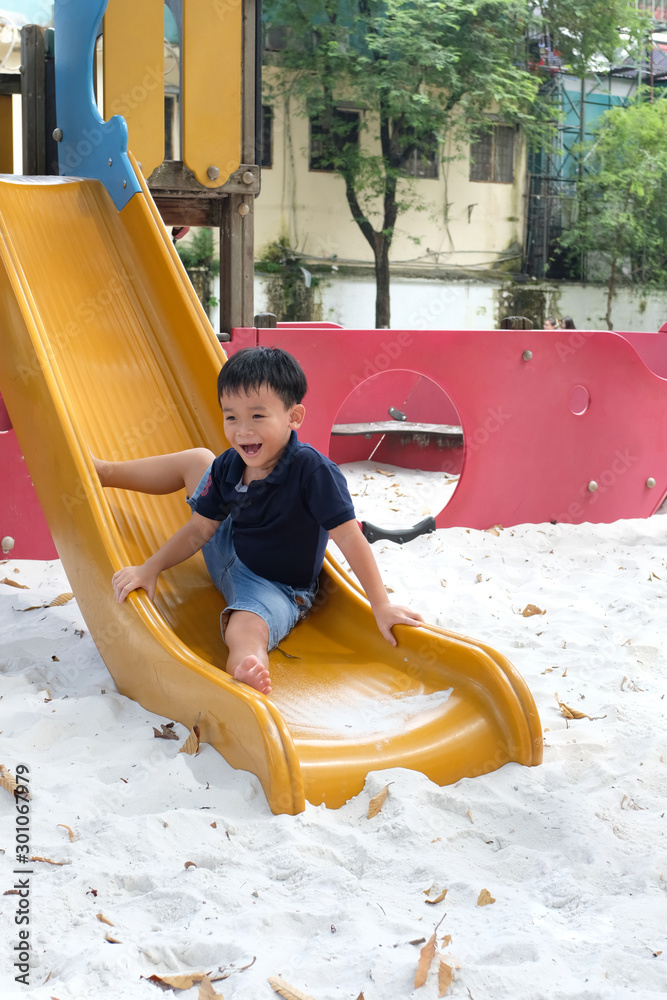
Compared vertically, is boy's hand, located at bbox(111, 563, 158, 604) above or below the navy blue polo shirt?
below

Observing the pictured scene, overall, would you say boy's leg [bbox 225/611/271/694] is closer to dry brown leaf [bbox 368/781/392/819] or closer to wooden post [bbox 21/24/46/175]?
dry brown leaf [bbox 368/781/392/819]

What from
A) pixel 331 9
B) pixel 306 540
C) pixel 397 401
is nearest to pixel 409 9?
pixel 331 9

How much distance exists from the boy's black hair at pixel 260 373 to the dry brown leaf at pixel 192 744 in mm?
871

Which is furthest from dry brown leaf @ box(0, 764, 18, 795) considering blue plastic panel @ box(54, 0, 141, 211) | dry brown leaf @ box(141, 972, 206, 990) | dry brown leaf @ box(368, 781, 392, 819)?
blue plastic panel @ box(54, 0, 141, 211)

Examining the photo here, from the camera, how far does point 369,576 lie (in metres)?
2.39

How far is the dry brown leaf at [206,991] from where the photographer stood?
1.43 meters

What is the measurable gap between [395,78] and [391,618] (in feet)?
58.6

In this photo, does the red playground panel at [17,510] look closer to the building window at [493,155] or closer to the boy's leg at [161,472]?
the boy's leg at [161,472]

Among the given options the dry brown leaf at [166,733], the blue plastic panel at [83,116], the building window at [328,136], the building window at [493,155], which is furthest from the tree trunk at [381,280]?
the dry brown leaf at [166,733]

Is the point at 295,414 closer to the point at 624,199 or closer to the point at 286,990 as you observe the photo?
the point at 286,990

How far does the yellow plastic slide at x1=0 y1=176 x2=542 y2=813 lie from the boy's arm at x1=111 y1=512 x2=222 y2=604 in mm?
42

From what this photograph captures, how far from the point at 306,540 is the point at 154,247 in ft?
5.33

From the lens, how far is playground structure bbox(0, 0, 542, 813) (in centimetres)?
216

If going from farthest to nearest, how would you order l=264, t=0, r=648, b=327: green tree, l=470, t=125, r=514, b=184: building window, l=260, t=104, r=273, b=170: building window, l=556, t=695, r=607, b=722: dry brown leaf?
1. l=470, t=125, r=514, b=184: building window
2. l=264, t=0, r=648, b=327: green tree
3. l=260, t=104, r=273, b=170: building window
4. l=556, t=695, r=607, b=722: dry brown leaf
